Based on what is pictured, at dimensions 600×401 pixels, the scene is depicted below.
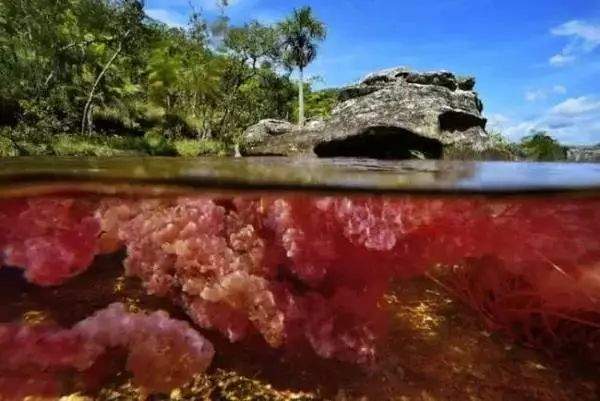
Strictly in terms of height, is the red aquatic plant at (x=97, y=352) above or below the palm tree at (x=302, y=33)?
below

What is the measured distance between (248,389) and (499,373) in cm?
140

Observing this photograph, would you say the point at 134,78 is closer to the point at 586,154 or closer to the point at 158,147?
the point at 158,147

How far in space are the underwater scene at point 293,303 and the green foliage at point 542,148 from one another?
11.1 metres

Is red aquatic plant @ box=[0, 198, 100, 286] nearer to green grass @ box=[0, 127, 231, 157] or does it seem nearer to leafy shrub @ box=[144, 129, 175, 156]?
green grass @ box=[0, 127, 231, 157]

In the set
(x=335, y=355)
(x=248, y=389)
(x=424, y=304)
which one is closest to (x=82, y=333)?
(x=248, y=389)

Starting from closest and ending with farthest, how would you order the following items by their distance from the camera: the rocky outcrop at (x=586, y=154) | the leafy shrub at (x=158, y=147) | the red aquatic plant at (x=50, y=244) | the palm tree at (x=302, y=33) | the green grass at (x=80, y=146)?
the red aquatic plant at (x=50, y=244), the rocky outcrop at (x=586, y=154), the green grass at (x=80, y=146), the leafy shrub at (x=158, y=147), the palm tree at (x=302, y=33)

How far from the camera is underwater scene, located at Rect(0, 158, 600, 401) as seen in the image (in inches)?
Answer: 90.7

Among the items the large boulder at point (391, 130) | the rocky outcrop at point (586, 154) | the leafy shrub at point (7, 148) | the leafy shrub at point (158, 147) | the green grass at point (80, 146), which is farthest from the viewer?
the leafy shrub at point (158, 147)

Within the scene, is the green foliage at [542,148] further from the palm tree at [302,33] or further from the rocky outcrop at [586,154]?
the palm tree at [302,33]

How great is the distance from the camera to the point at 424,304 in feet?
10.2

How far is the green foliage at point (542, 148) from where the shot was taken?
13.4 meters

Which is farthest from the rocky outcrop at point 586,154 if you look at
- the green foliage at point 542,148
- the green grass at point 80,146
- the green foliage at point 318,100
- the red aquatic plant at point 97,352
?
the green foliage at point 318,100

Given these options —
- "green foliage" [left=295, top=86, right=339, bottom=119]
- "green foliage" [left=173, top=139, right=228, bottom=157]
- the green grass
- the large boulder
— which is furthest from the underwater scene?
"green foliage" [left=295, top=86, right=339, bottom=119]

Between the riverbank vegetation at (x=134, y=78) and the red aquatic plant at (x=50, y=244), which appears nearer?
the red aquatic plant at (x=50, y=244)
